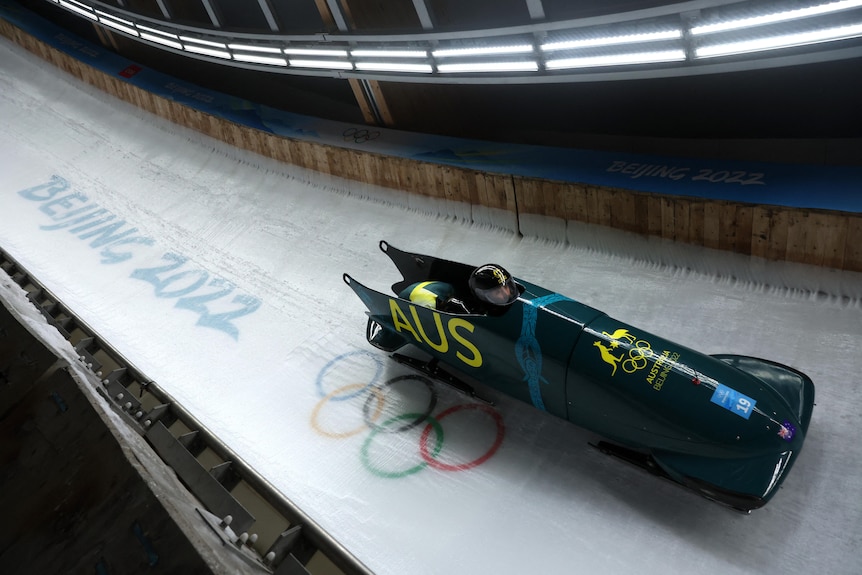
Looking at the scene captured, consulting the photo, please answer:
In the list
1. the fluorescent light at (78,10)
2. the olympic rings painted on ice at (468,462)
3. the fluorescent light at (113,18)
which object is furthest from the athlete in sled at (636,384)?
the fluorescent light at (78,10)

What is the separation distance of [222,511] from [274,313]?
211 cm

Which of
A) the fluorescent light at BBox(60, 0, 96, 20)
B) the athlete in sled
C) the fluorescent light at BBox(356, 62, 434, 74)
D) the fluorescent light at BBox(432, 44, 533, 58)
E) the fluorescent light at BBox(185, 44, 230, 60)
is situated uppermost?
the fluorescent light at BBox(60, 0, 96, 20)

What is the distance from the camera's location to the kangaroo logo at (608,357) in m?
2.61

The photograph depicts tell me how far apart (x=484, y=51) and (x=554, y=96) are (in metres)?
1.21

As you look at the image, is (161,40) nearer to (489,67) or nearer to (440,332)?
(489,67)

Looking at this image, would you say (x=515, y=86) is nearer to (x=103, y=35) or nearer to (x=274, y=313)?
(x=274, y=313)

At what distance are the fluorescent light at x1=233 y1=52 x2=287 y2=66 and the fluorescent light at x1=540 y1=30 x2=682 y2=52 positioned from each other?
3.10 meters

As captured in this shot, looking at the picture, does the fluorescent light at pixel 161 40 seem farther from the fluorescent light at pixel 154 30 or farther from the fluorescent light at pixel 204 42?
the fluorescent light at pixel 204 42

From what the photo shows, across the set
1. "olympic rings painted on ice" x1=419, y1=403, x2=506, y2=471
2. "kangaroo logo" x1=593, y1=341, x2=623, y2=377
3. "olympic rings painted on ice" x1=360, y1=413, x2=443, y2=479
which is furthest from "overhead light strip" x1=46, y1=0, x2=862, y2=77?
"olympic rings painted on ice" x1=360, y1=413, x2=443, y2=479

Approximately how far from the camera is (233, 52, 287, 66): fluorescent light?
5645 millimetres

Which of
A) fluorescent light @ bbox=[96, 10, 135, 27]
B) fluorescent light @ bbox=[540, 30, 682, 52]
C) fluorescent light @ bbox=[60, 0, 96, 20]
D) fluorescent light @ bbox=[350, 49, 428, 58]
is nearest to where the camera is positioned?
fluorescent light @ bbox=[540, 30, 682, 52]

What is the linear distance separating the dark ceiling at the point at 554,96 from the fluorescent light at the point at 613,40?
6.3 inches

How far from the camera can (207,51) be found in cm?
642

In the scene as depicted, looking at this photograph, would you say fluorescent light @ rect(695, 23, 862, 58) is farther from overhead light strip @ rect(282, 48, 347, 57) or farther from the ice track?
overhead light strip @ rect(282, 48, 347, 57)
